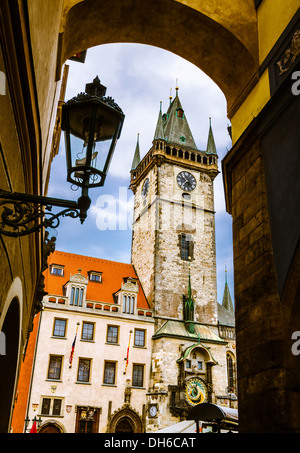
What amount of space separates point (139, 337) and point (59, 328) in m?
5.83

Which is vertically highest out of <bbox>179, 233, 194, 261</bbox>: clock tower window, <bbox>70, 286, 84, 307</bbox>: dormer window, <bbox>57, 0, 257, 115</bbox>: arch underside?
<bbox>179, 233, 194, 261</bbox>: clock tower window

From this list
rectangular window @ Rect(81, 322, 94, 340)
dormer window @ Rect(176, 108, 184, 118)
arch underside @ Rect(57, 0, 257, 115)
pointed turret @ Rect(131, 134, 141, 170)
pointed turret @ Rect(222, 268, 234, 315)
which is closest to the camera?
arch underside @ Rect(57, 0, 257, 115)

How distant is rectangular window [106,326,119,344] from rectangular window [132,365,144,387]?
2297 millimetres

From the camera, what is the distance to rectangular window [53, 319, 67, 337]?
27911 millimetres

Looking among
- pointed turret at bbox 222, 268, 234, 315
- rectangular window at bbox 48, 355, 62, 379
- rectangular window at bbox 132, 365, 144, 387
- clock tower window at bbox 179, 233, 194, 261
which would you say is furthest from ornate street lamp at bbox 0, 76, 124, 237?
pointed turret at bbox 222, 268, 234, 315

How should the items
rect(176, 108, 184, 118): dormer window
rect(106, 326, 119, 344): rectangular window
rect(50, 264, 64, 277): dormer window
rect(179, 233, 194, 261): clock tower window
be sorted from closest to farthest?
rect(106, 326, 119, 344): rectangular window
rect(50, 264, 64, 277): dormer window
rect(179, 233, 194, 261): clock tower window
rect(176, 108, 184, 118): dormer window

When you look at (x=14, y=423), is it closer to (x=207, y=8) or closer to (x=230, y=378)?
(x=230, y=378)

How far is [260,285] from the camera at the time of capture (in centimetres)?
566

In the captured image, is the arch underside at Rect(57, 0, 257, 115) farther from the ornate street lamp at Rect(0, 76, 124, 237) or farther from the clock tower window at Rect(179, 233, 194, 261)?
the clock tower window at Rect(179, 233, 194, 261)

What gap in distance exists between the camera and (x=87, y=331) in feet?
94.8

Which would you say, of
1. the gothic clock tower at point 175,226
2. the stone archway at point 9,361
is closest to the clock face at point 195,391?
the gothic clock tower at point 175,226

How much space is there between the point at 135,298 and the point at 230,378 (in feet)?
32.9

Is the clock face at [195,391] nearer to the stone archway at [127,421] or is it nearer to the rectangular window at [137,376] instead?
the rectangular window at [137,376]

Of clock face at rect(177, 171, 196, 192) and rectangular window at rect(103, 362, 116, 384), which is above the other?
clock face at rect(177, 171, 196, 192)
